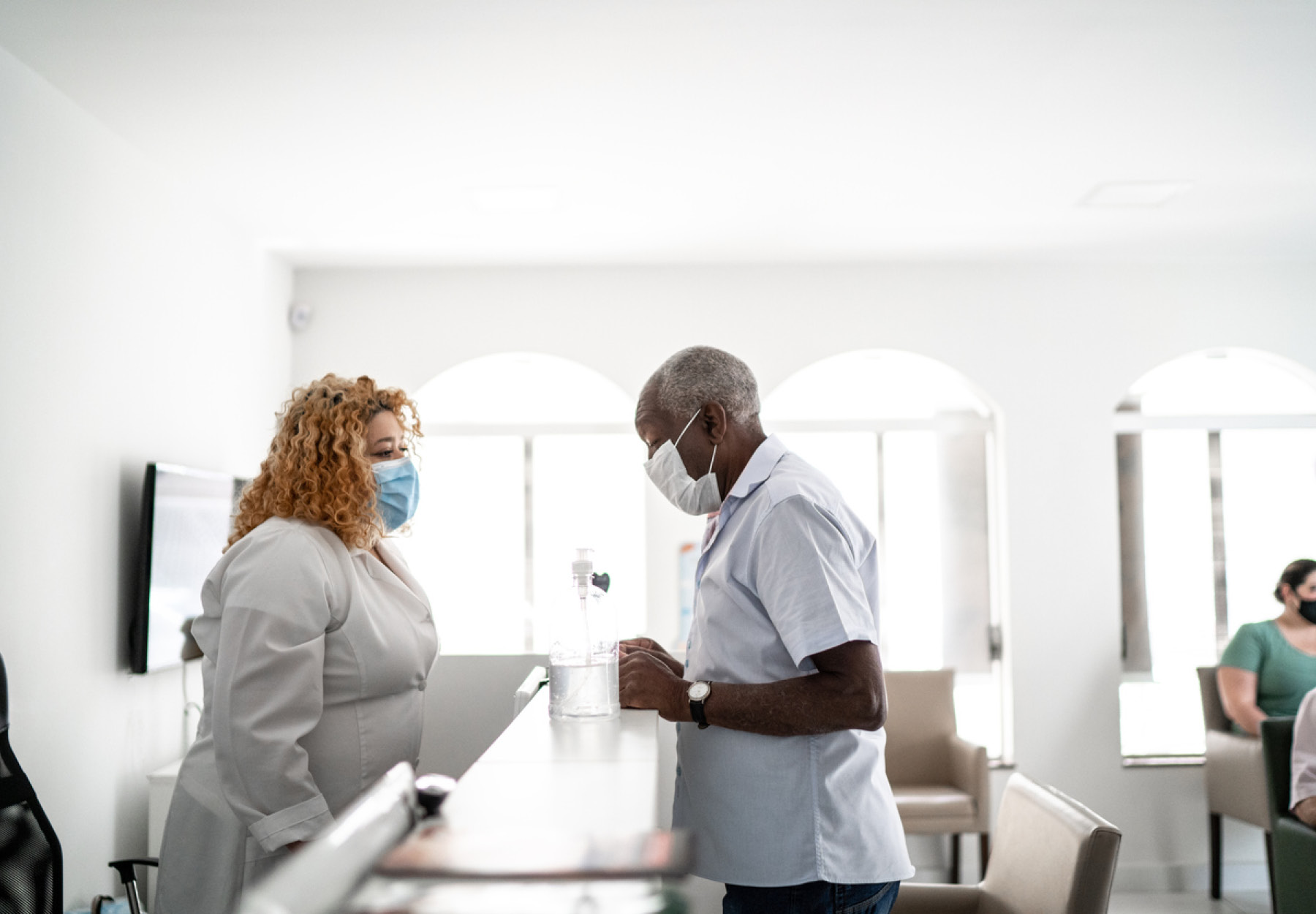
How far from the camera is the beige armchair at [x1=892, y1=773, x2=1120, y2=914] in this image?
1.66 metres

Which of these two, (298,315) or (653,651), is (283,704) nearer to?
(653,651)

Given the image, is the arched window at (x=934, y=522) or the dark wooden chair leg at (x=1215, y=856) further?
the arched window at (x=934, y=522)

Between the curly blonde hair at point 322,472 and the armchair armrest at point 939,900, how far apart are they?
136cm

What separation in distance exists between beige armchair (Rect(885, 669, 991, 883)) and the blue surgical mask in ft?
9.21

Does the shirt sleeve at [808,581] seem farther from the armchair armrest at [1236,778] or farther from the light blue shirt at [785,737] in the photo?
the armchair armrest at [1236,778]

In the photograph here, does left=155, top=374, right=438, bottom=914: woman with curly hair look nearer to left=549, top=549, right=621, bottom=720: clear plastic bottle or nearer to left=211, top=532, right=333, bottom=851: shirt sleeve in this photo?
left=211, top=532, right=333, bottom=851: shirt sleeve

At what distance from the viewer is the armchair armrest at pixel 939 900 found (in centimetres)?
214

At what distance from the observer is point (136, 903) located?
8.27ft

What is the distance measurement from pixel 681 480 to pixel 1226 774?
12.0ft

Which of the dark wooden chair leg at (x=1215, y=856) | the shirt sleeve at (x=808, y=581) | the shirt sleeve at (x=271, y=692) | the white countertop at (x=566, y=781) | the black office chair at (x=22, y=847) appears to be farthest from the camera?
the dark wooden chair leg at (x=1215, y=856)

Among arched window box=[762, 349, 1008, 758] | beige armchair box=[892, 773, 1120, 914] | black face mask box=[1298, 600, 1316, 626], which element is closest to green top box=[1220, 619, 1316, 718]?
black face mask box=[1298, 600, 1316, 626]

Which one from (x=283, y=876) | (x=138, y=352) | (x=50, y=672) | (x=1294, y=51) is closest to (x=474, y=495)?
(x=138, y=352)

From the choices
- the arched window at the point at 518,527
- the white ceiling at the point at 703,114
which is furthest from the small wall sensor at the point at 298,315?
the arched window at the point at 518,527

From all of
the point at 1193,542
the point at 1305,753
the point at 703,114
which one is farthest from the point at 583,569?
the point at 1193,542
